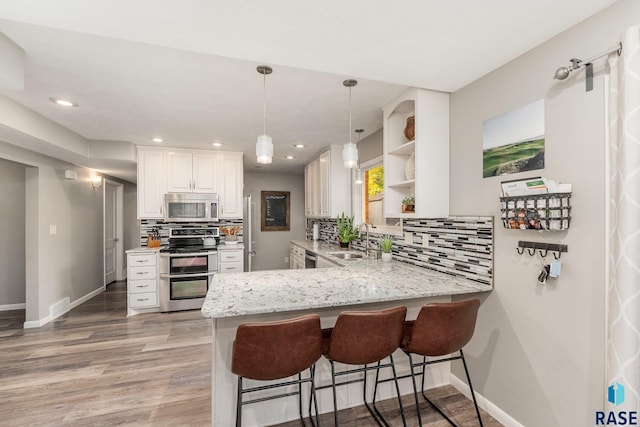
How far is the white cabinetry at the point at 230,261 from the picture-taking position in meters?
4.36

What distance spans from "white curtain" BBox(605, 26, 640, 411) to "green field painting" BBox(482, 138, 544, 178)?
0.40m

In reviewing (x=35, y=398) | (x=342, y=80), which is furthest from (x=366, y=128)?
(x=35, y=398)

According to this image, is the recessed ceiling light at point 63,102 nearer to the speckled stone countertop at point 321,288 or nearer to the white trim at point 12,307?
the speckled stone countertop at point 321,288

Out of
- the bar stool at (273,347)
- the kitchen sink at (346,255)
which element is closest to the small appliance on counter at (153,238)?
the kitchen sink at (346,255)

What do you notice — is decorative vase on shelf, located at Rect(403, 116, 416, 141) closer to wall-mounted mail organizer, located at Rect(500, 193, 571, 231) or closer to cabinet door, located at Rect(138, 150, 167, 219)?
wall-mounted mail organizer, located at Rect(500, 193, 571, 231)

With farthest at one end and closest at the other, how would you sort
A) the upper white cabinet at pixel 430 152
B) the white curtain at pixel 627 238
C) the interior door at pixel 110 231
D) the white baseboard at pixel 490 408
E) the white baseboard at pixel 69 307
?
the interior door at pixel 110 231 → the white baseboard at pixel 69 307 → the upper white cabinet at pixel 430 152 → the white baseboard at pixel 490 408 → the white curtain at pixel 627 238

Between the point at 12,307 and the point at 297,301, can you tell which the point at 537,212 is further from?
the point at 12,307

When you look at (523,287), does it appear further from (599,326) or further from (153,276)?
(153,276)

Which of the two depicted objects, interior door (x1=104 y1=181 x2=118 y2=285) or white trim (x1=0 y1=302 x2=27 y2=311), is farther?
interior door (x1=104 y1=181 x2=118 y2=285)

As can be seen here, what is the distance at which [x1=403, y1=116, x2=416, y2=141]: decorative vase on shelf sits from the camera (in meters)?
2.42

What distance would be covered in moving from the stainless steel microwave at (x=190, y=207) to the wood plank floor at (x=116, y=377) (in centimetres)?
141

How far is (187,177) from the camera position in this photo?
4457 mm

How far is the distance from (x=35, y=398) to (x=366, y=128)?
378 centimetres

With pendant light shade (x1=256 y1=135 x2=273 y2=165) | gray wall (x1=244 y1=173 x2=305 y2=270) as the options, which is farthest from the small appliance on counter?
pendant light shade (x1=256 y1=135 x2=273 y2=165)
